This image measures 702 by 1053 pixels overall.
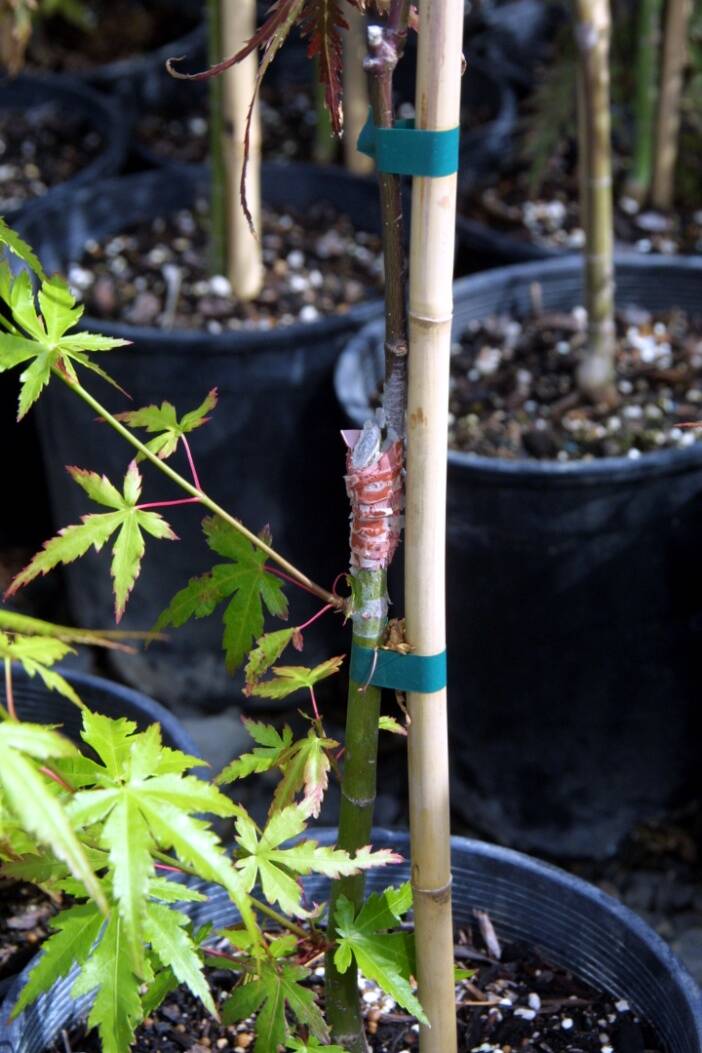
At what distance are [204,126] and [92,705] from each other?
2034mm

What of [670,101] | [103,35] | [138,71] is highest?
[103,35]

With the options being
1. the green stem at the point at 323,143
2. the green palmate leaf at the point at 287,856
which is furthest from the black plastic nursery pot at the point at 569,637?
the green stem at the point at 323,143

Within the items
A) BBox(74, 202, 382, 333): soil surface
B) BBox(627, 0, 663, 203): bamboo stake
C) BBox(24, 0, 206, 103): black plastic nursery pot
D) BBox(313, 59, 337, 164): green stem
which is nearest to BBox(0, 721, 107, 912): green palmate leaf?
BBox(74, 202, 382, 333): soil surface

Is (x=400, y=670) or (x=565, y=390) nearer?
(x=400, y=670)

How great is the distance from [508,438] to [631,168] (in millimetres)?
1025

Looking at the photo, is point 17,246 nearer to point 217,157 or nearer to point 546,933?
point 546,933

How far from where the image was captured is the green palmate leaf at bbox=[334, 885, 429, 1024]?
1065 mm

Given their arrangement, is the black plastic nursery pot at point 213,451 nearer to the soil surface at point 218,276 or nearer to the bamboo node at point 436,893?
the soil surface at point 218,276

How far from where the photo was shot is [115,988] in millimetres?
958

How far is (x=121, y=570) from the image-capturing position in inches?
39.0

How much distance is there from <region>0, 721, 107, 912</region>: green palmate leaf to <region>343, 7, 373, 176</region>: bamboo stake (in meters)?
2.11

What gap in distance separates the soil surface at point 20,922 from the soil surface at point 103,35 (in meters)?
2.59

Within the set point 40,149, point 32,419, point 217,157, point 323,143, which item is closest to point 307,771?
point 217,157

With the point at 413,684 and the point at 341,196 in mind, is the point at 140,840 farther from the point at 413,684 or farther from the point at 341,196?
the point at 341,196
